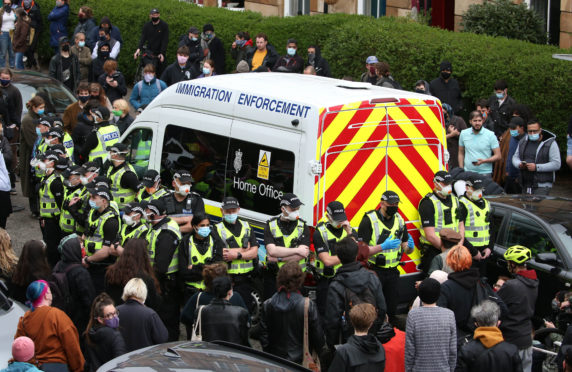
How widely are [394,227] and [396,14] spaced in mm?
14127

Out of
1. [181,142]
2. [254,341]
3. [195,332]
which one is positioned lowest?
[254,341]

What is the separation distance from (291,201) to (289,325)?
65.4 inches

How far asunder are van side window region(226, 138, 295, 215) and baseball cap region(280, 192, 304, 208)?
0.37 m

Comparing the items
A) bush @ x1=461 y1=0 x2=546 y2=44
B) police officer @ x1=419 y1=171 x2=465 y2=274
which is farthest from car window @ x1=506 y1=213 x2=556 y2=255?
bush @ x1=461 y1=0 x2=546 y2=44

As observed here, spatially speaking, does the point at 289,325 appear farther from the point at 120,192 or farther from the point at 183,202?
the point at 120,192

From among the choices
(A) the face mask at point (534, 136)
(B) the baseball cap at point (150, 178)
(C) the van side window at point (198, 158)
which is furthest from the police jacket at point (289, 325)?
(A) the face mask at point (534, 136)

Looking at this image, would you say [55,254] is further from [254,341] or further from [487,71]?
[487,71]

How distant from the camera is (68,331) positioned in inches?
295

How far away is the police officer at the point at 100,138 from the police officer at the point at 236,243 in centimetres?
370

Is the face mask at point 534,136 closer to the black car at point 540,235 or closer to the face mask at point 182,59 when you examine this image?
the black car at point 540,235

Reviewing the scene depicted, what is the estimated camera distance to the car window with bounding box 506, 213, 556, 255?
32.4 feet

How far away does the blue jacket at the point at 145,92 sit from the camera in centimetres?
1620

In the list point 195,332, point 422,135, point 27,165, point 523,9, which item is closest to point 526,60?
point 523,9

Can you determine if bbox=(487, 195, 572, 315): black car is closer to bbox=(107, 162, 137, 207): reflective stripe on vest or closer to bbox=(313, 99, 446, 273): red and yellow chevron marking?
bbox=(313, 99, 446, 273): red and yellow chevron marking
